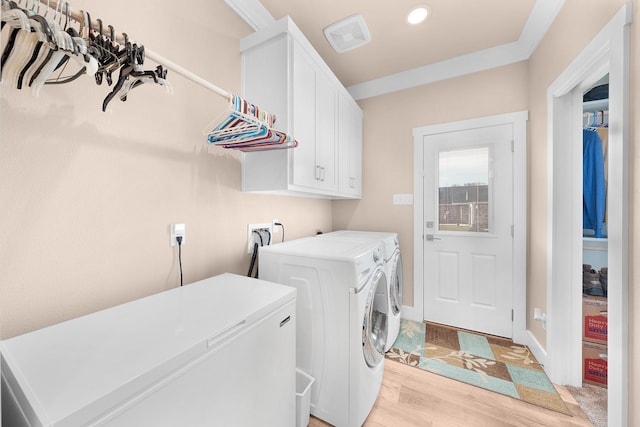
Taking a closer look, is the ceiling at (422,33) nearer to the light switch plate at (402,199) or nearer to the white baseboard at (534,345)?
the light switch plate at (402,199)

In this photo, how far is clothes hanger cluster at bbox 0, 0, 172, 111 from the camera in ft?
1.98

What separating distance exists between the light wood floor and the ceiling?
2.55m

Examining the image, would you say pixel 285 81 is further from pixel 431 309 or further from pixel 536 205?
pixel 431 309

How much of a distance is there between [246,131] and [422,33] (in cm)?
178

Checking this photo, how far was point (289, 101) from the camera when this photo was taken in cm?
151

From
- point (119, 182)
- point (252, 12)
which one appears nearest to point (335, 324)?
point (119, 182)

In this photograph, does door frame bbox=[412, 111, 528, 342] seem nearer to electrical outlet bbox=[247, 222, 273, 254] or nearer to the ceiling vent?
the ceiling vent

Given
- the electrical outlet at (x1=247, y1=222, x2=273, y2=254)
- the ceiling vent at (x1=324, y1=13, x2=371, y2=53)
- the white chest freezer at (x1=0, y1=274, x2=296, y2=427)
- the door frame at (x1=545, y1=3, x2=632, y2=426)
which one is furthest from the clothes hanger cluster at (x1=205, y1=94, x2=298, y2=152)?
the door frame at (x1=545, y1=3, x2=632, y2=426)

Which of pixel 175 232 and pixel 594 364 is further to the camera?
pixel 594 364

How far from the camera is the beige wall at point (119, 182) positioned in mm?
836

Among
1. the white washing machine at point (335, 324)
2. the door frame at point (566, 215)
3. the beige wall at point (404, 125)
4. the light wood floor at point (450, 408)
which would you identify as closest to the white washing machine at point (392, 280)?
the light wood floor at point (450, 408)

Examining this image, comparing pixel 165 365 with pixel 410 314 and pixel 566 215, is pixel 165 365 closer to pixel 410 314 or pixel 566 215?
pixel 566 215

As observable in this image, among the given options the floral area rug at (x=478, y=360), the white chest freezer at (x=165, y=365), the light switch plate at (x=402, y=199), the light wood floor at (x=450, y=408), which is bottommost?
the light wood floor at (x=450, y=408)

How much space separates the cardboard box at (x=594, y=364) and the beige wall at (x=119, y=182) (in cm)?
242
